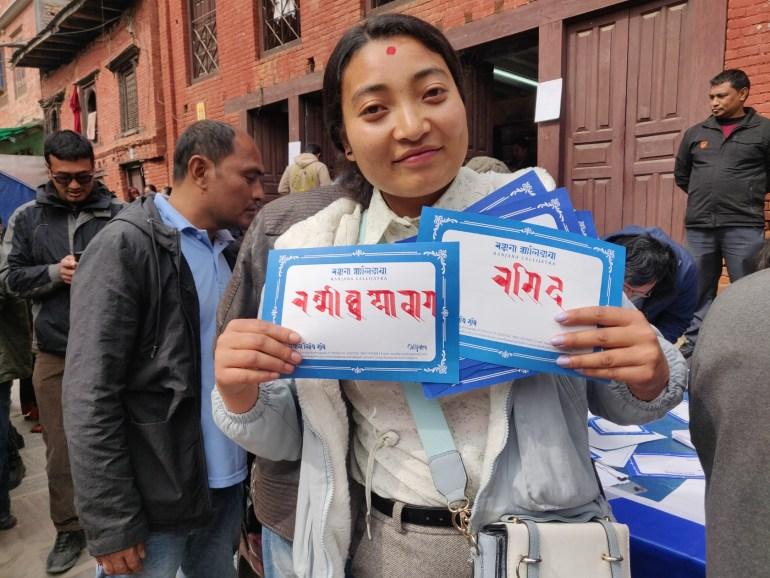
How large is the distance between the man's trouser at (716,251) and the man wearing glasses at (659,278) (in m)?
1.29

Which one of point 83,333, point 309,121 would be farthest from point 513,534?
point 309,121

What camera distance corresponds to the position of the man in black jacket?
3.81m

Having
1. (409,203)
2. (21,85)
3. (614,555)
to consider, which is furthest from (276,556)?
(21,85)

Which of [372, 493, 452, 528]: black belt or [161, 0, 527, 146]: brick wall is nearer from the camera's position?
[372, 493, 452, 528]: black belt

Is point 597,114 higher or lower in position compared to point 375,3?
lower

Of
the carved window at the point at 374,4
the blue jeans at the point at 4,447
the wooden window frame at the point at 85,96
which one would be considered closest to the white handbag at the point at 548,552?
the blue jeans at the point at 4,447

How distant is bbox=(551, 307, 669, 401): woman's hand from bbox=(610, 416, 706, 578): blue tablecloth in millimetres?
619

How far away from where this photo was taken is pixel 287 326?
0.88 metres

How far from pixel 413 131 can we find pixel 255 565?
1.29 metres

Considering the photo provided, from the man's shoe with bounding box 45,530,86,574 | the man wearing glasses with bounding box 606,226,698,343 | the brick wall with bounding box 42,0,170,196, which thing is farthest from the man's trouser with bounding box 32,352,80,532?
the brick wall with bounding box 42,0,170,196

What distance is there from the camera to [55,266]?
8.14ft

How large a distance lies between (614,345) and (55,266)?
2.53 meters

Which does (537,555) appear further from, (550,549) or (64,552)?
(64,552)

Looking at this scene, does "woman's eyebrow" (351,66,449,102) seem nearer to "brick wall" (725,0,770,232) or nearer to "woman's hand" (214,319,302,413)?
"woman's hand" (214,319,302,413)
